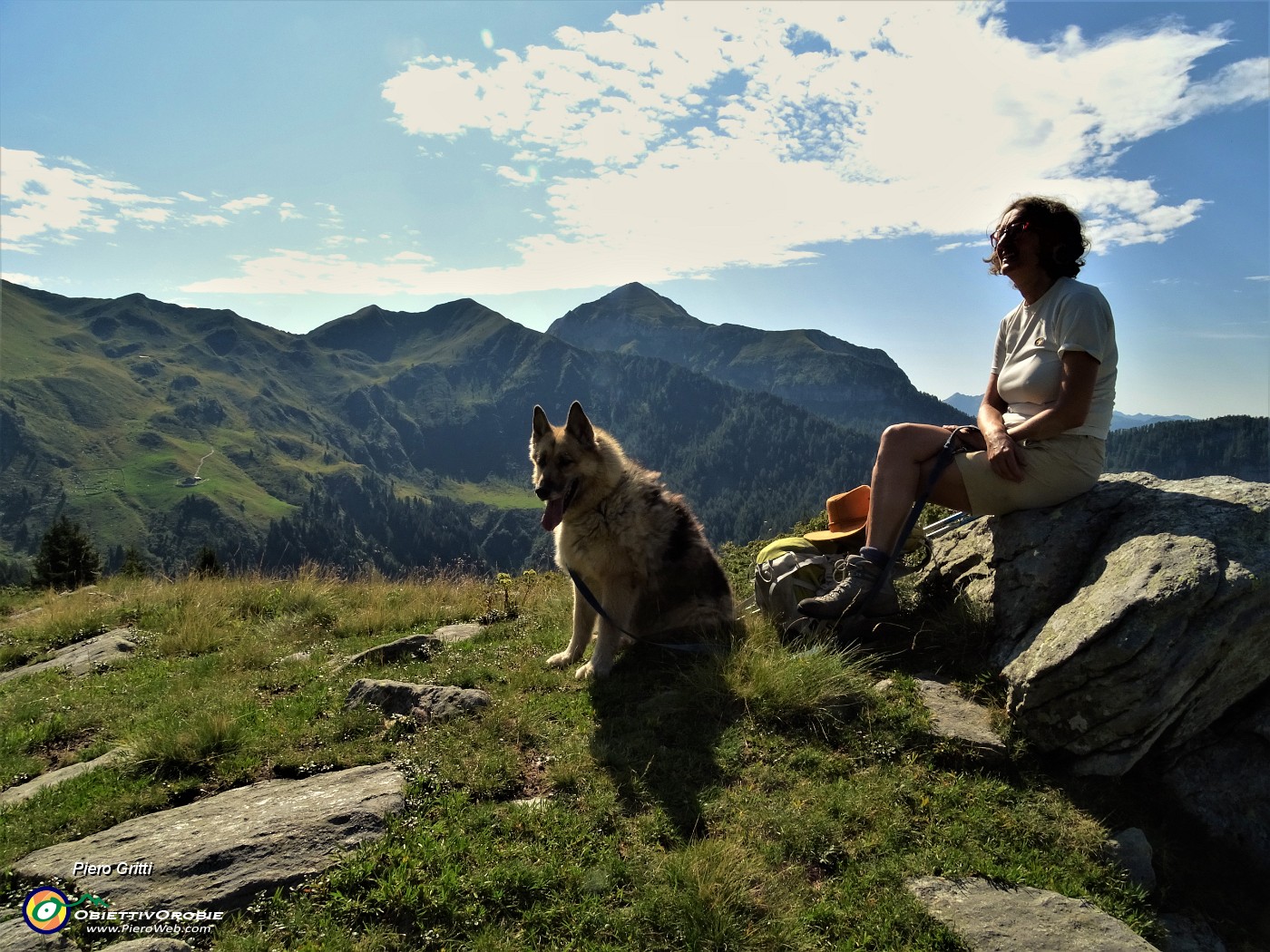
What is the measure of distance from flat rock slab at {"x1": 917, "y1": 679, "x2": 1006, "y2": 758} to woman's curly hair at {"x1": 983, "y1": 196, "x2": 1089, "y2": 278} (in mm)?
4099

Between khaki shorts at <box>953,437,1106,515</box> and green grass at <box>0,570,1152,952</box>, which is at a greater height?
khaki shorts at <box>953,437,1106,515</box>

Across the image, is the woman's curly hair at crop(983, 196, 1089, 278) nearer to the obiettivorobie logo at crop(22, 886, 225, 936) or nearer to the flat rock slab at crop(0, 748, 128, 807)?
the obiettivorobie logo at crop(22, 886, 225, 936)

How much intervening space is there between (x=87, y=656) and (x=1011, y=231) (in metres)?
12.9

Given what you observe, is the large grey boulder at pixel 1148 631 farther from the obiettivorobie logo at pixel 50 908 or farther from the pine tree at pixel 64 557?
the pine tree at pixel 64 557

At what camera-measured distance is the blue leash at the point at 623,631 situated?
7.34m

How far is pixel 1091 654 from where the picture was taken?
16.6ft

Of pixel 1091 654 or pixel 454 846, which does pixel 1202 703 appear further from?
pixel 454 846

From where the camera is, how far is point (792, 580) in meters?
7.59

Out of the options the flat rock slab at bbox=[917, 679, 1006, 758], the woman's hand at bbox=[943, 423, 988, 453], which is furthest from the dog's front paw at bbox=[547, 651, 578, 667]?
the woman's hand at bbox=[943, 423, 988, 453]

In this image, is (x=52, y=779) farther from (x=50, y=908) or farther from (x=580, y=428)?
(x=580, y=428)

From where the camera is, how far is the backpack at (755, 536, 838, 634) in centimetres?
751

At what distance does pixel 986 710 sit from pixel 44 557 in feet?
134

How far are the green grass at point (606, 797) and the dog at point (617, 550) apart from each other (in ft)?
1.49

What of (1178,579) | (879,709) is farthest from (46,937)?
(1178,579)
